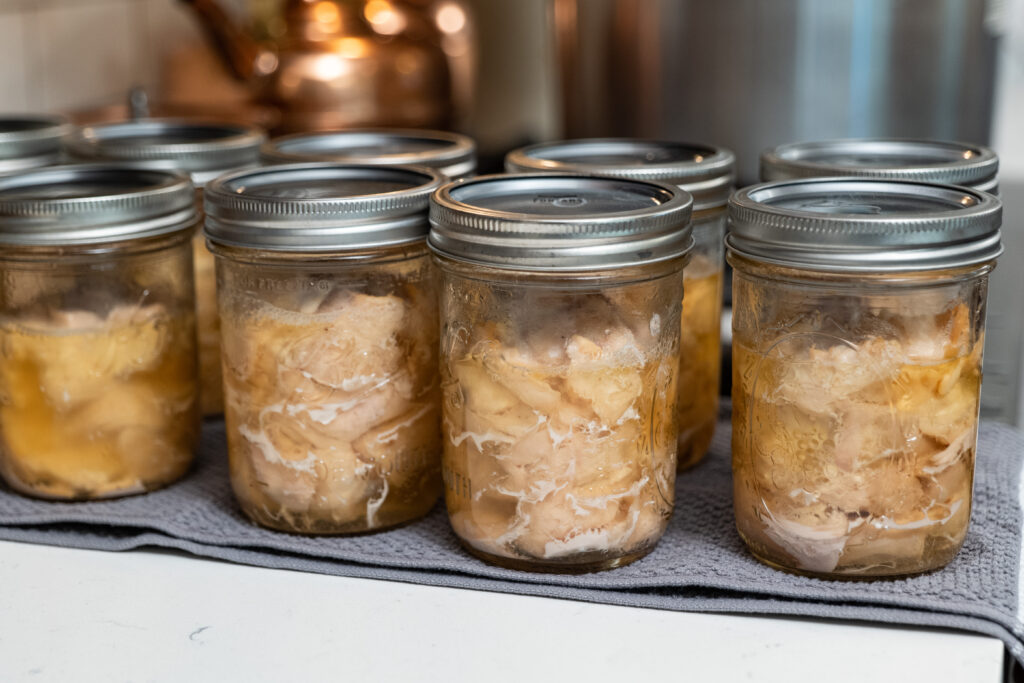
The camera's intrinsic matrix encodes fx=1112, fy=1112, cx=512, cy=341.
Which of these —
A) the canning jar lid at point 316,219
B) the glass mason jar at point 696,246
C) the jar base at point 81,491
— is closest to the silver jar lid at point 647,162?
the glass mason jar at point 696,246

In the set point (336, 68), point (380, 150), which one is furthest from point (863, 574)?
point (336, 68)

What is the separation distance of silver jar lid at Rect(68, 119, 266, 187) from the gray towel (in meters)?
0.23

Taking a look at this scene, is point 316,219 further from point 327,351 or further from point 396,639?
point 396,639

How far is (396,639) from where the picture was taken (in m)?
0.58

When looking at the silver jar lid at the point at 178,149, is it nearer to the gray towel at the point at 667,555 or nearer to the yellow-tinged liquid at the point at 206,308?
the yellow-tinged liquid at the point at 206,308

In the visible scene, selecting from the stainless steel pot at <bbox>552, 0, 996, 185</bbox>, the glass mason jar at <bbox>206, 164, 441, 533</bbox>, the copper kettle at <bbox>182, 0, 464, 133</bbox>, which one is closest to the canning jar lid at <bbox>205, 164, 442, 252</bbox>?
the glass mason jar at <bbox>206, 164, 441, 533</bbox>

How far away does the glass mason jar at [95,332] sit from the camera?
0.69 metres

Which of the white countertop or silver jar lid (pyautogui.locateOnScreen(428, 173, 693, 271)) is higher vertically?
silver jar lid (pyautogui.locateOnScreen(428, 173, 693, 271))

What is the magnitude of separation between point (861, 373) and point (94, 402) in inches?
18.6

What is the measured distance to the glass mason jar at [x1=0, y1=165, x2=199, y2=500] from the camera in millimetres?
687

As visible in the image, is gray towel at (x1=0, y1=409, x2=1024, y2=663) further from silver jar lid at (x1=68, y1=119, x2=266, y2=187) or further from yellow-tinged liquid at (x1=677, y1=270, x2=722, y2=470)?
silver jar lid at (x1=68, y1=119, x2=266, y2=187)

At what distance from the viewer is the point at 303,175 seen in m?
0.74

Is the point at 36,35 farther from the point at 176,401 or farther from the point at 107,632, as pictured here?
the point at 107,632

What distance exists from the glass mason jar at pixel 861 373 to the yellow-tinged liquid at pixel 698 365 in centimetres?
11
